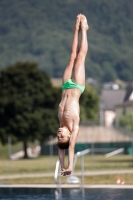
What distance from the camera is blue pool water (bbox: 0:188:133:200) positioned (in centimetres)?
2268

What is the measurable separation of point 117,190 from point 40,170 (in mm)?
15000

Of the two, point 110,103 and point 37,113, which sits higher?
point 110,103

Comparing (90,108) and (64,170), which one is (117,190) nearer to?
(64,170)

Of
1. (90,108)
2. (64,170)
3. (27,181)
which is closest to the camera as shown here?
(64,170)

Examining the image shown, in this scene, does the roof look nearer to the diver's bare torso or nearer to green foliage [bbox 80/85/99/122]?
green foliage [bbox 80/85/99/122]

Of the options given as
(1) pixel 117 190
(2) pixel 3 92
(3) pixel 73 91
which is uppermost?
(2) pixel 3 92

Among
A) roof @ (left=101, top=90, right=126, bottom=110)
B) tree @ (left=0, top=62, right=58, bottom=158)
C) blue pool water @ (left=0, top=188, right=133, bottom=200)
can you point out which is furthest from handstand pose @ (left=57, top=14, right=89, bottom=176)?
roof @ (left=101, top=90, right=126, bottom=110)

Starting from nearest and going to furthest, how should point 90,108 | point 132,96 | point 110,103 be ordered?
point 132,96 < point 90,108 < point 110,103

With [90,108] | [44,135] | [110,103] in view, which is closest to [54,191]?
[44,135]

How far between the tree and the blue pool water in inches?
1601

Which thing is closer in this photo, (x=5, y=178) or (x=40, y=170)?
(x=5, y=178)

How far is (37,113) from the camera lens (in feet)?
227

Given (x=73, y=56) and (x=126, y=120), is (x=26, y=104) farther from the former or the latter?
(x=73, y=56)

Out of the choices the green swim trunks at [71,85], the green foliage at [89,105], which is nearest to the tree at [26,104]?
the green foliage at [89,105]
